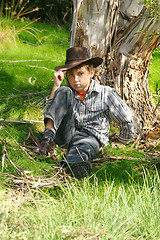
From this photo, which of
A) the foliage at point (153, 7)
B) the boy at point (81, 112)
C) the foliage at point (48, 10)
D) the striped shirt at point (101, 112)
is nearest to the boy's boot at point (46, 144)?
the boy at point (81, 112)

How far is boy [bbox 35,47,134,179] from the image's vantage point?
3.87m

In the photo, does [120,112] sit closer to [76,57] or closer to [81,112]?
[81,112]

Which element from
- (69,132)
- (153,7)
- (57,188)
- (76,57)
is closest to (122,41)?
(153,7)

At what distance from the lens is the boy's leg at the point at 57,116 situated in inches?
150

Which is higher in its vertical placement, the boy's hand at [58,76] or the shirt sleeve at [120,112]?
the boy's hand at [58,76]

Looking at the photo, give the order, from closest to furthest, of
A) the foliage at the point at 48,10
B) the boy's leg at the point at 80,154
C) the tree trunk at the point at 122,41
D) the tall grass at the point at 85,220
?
the tall grass at the point at 85,220 < the boy's leg at the point at 80,154 < the tree trunk at the point at 122,41 < the foliage at the point at 48,10

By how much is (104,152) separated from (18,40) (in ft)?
13.1

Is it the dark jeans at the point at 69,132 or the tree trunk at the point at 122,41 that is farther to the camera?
the tree trunk at the point at 122,41

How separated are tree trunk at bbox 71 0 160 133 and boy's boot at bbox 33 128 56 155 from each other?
50.5 inches

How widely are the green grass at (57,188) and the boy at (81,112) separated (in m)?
0.24

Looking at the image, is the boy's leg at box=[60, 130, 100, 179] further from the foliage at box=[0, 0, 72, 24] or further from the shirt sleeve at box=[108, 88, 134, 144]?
the foliage at box=[0, 0, 72, 24]

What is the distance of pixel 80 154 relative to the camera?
3.68 metres

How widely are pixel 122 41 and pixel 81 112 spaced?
126cm

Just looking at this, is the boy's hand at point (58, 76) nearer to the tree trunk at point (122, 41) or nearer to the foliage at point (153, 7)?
the tree trunk at point (122, 41)
